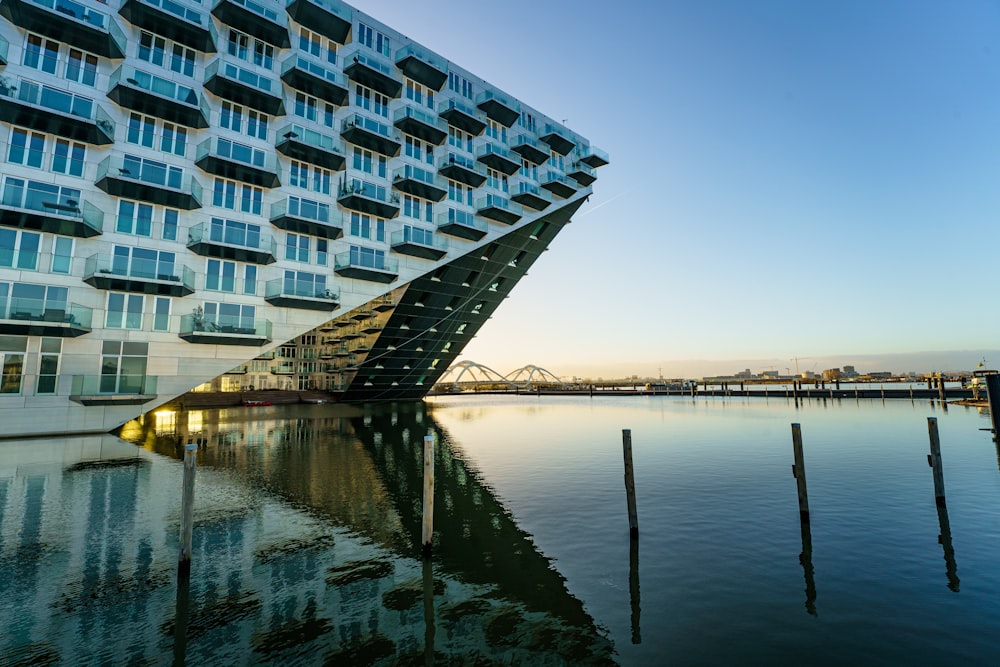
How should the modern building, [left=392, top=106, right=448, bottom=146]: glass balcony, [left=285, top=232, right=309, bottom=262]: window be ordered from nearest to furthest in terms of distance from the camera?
1. the modern building
2. [left=285, top=232, right=309, bottom=262]: window
3. [left=392, top=106, right=448, bottom=146]: glass balcony

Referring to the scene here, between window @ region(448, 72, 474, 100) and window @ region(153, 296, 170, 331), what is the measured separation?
38811 millimetres

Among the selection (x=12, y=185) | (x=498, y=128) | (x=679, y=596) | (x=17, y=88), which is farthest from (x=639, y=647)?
(x=498, y=128)

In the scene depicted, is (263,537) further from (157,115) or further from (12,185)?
(157,115)

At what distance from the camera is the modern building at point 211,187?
106 feet

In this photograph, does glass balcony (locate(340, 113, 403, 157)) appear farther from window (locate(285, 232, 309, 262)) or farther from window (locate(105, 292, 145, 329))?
window (locate(105, 292, 145, 329))

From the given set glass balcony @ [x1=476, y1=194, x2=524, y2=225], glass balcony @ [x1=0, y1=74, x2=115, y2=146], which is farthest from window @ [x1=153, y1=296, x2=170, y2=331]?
glass balcony @ [x1=476, y1=194, x2=524, y2=225]

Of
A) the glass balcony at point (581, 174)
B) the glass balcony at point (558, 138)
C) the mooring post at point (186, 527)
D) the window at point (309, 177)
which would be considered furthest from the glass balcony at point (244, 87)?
the mooring post at point (186, 527)

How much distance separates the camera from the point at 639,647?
27.7 ft

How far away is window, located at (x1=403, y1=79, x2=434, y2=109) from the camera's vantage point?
53.2m

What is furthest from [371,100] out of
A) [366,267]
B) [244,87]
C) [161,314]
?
[161,314]

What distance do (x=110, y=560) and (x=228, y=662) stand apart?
22.2ft

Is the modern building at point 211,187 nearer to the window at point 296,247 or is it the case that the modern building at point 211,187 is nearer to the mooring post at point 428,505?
the window at point 296,247

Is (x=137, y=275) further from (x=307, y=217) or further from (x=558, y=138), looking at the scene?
(x=558, y=138)

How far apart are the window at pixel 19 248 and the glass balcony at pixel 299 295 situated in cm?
1496
